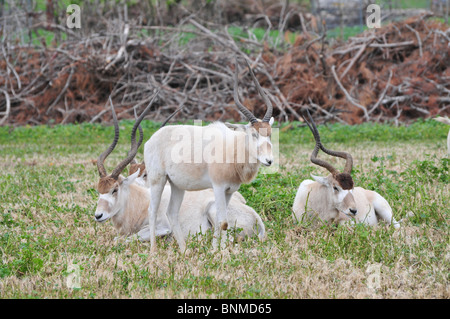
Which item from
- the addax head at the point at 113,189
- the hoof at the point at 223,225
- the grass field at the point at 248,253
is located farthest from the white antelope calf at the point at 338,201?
the addax head at the point at 113,189

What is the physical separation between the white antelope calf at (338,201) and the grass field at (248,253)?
0.19 metres

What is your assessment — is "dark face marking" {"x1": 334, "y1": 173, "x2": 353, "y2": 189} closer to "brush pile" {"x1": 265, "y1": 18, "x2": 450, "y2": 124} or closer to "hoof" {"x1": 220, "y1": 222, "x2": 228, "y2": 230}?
"hoof" {"x1": 220, "y1": 222, "x2": 228, "y2": 230}

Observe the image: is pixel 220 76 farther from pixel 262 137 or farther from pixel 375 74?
pixel 262 137

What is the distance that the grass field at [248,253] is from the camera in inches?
183

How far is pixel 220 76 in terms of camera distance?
19453 mm

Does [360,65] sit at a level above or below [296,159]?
above

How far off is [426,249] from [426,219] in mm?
1276

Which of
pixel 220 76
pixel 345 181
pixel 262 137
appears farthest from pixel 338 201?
pixel 220 76

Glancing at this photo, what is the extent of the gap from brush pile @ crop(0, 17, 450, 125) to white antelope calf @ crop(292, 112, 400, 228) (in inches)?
422

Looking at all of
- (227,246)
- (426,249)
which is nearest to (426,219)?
(426,249)

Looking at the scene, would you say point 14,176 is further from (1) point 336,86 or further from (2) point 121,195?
(1) point 336,86

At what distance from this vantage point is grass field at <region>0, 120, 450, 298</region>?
4660 mm

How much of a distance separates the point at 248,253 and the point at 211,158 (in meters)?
1.04
